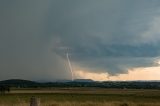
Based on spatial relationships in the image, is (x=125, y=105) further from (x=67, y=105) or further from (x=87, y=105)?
(x=67, y=105)

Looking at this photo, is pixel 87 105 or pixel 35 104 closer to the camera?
pixel 35 104

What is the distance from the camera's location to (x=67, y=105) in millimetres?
20562

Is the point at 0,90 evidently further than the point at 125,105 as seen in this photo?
Yes

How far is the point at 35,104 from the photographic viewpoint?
854 cm

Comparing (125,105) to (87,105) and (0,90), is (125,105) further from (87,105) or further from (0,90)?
(0,90)

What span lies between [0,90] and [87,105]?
383 feet

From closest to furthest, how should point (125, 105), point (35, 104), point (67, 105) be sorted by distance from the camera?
point (35, 104), point (67, 105), point (125, 105)

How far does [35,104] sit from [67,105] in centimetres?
1216

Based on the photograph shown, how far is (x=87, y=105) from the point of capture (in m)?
21.8

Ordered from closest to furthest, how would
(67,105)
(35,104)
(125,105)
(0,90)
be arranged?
(35,104)
(67,105)
(125,105)
(0,90)

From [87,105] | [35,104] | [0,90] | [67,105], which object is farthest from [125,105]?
→ [0,90]

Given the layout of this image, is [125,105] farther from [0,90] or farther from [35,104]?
[0,90]

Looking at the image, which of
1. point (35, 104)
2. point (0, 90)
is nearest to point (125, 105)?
point (35, 104)

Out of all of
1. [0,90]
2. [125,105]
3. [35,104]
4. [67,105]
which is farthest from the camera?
[0,90]
